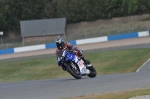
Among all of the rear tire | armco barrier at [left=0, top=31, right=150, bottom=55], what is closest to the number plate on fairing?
the rear tire

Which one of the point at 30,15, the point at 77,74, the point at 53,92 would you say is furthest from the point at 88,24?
the point at 53,92

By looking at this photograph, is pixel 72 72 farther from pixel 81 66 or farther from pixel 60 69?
pixel 60 69

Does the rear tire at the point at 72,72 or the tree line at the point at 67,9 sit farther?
the tree line at the point at 67,9

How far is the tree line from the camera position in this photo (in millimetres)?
71312

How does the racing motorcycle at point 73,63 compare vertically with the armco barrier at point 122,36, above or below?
above

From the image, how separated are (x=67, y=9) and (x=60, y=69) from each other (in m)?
45.1

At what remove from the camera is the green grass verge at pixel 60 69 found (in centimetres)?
2879

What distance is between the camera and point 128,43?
4516 centimetres

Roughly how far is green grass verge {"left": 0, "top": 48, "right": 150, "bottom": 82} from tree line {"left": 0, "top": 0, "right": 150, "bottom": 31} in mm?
34266

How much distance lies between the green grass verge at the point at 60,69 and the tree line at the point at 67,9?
34266 mm

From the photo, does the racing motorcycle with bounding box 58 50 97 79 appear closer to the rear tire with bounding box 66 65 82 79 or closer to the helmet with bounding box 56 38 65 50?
the rear tire with bounding box 66 65 82 79

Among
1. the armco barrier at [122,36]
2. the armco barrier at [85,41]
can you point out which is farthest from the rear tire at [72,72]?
the armco barrier at [122,36]

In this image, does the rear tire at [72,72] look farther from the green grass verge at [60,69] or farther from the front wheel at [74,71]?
the green grass verge at [60,69]

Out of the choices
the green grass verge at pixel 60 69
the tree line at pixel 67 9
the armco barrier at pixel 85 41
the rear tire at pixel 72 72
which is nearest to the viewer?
the rear tire at pixel 72 72
